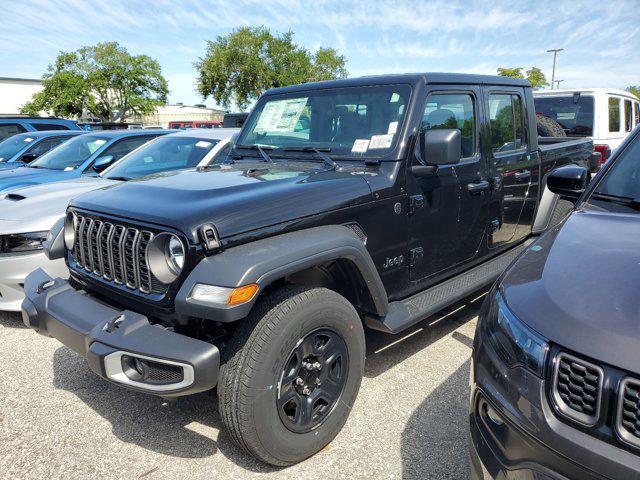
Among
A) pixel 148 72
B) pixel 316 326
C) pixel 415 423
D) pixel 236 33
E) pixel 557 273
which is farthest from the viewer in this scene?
pixel 148 72

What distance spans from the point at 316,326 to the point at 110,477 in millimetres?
1274

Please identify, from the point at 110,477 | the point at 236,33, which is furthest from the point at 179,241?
the point at 236,33

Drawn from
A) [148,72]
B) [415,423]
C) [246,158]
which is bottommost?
[415,423]

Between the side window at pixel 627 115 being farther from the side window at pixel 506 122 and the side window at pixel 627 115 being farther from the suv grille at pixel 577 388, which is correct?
the suv grille at pixel 577 388

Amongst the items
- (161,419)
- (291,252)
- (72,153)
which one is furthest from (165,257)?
(72,153)

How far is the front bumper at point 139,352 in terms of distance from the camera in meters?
2.01

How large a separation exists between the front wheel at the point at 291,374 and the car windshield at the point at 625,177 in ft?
4.98

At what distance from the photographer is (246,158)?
3.63 metres

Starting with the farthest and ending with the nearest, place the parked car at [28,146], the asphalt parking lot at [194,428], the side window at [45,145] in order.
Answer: the side window at [45,145], the parked car at [28,146], the asphalt parking lot at [194,428]

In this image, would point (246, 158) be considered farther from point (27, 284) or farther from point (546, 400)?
point (546, 400)

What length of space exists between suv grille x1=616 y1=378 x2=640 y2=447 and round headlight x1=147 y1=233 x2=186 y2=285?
1.75 m

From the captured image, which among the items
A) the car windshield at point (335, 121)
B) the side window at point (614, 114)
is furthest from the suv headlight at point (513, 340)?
the side window at point (614, 114)

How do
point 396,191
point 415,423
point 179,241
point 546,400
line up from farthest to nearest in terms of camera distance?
point 396,191 < point 415,423 < point 179,241 < point 546,400

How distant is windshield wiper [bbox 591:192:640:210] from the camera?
2.30m
